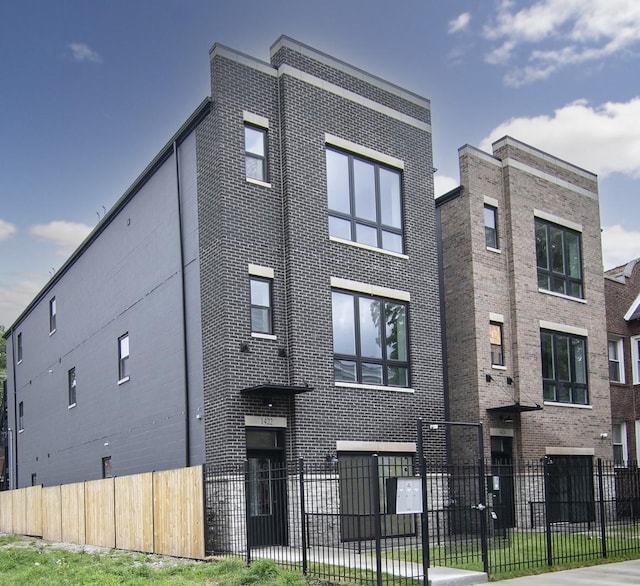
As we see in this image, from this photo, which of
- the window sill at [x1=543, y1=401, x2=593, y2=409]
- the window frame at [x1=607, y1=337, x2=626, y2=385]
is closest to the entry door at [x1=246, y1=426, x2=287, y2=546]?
the window sill at [x1=543, y1=401, x2=593, y2=409]

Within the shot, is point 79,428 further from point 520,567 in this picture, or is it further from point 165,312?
point 520,567

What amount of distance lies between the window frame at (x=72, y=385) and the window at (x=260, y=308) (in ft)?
39.3

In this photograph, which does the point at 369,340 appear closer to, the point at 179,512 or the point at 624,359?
the point at 179,512

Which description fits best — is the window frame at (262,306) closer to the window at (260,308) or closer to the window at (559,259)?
the window at (260,308)

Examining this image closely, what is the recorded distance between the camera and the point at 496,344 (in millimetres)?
23672

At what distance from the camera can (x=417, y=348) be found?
71.3 feet

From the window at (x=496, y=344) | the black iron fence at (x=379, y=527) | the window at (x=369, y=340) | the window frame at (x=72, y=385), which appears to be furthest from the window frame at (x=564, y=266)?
the window frame at (x=72, y=385)

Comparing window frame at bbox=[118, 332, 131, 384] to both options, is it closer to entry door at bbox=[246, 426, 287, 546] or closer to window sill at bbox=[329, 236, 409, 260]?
entry door at bbox=[246, 426, 287, 546]

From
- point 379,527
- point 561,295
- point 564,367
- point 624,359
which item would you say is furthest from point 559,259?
point 379,527

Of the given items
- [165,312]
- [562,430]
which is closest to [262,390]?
[165,312]

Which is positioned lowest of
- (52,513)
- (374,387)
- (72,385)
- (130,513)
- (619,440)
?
(52,513)

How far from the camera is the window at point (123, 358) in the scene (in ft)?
80.1

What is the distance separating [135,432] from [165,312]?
12.1 ft

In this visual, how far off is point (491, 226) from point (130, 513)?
41.1 feet
